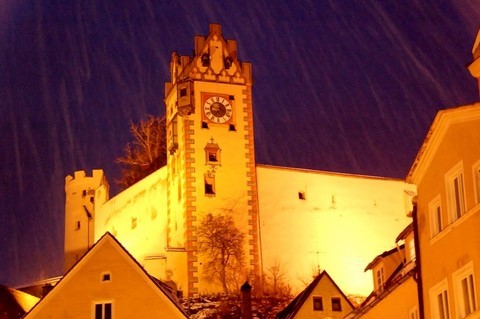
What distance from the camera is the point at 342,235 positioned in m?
87.5

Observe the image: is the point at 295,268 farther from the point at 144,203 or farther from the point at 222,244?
the point at 144,203

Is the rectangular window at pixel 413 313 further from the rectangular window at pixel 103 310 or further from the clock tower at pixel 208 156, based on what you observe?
the clock tower at pixel 208 156

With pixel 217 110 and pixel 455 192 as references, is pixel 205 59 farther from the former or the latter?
pixel 455 192

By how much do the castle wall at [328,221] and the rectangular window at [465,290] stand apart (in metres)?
53.4

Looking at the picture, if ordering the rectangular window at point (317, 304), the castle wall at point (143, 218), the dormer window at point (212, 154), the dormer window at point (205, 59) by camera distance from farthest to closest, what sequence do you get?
the dormer window at point (205, 59) → the castle wall at point (143, 218) → the dormer window at point (212, 154) → the rectangular window at point (317, 304)

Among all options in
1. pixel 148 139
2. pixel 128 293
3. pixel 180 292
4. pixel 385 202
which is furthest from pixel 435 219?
pixel 148 139

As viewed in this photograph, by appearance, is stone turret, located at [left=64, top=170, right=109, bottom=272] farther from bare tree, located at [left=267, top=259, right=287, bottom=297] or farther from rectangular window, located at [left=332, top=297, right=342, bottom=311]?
rectangular window, located at [left=332, top=297, right=342, bottom=311]

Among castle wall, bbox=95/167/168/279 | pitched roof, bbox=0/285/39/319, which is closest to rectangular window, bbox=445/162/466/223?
pitched roof, bbox=0/285/39/319

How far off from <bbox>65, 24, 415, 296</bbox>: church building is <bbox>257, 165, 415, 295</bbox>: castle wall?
0.24 ft

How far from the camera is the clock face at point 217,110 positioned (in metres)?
86.7

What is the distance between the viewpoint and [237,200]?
278 ft

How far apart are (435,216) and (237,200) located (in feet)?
176

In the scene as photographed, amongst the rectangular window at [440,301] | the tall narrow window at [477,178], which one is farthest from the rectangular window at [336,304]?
the tall narrow window at [477,178]

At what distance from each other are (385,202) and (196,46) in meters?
18.6
